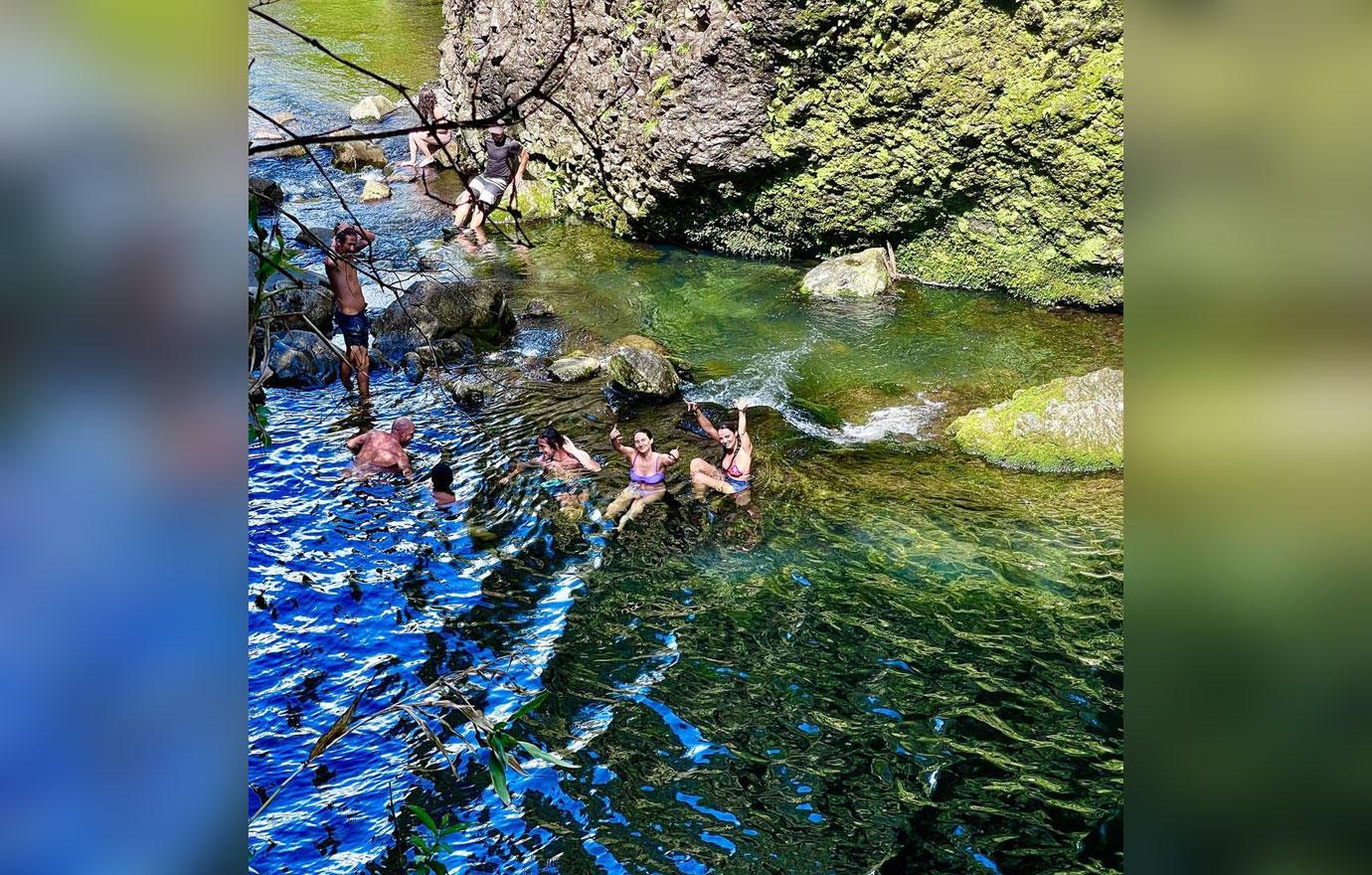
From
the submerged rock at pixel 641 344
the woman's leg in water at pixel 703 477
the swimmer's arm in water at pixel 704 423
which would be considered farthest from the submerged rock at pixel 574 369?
the woman's leg in water at pixel 703 477

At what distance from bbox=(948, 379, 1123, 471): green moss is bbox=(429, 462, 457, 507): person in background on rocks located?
5.31 metres

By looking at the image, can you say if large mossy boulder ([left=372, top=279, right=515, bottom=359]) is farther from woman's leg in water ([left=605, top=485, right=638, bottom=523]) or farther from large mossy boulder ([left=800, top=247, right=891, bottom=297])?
large mossy boulder ([left=800, top=247, right=891, bottom=297])

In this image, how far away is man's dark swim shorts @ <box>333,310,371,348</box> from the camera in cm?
1173

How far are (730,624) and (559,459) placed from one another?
3.25 m

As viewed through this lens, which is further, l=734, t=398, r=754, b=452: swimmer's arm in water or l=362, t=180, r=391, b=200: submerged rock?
l=362, t=180, r=391, b=200: submerged rock

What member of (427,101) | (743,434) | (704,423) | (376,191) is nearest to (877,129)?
(704,423)

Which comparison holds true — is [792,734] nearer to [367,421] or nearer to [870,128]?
[367,421]

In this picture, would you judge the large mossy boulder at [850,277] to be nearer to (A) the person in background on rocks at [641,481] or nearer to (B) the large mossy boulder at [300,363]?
(A) the person in background on rocks at [641,481]

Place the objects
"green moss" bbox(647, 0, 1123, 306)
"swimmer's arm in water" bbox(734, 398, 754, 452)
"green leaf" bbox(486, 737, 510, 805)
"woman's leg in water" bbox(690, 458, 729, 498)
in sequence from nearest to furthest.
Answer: "green leaf" bbox(486, 737, 510, 805) → "woman's leg in water" bbox(690, 458, 729, 498) → "swimmer's arm in water" bbox(734, 398, 754, 452) → "green moss" bbox(647, 0, 1123, 306)

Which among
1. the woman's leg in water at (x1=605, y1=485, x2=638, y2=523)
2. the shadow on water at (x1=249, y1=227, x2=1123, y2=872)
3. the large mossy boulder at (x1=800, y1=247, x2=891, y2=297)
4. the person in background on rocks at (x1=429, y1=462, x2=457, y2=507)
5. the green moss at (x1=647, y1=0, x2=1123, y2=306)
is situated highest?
the green moss at (x1=647, y1=0, x2=1123, y2=306)

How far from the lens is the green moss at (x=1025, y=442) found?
10.5 m

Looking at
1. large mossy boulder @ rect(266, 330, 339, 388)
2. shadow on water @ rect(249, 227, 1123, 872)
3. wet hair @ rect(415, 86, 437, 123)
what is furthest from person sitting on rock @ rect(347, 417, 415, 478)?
wet hair @ rect(415, 86, 437, 123)
